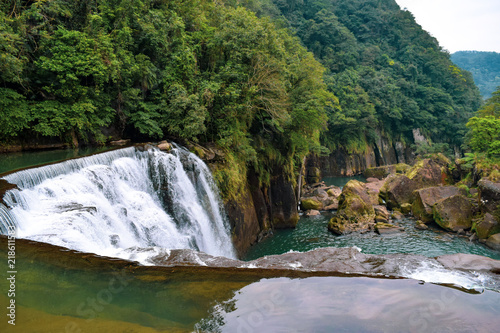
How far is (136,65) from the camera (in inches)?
533

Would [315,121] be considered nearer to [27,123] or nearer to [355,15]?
[27,123]

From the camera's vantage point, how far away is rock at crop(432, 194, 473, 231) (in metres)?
18.2

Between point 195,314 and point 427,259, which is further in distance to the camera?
point 427,259

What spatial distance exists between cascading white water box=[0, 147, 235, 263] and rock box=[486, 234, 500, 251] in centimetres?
1353

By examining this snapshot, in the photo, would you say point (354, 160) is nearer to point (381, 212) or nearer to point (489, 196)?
point (381, 212)

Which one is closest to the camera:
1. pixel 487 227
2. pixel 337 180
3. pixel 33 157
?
pixel 33 157

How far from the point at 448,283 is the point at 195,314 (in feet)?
11.8

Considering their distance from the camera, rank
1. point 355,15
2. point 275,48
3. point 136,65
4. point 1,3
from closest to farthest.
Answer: point 1,3 < point 136,65 < point 275,48 < point 355,15

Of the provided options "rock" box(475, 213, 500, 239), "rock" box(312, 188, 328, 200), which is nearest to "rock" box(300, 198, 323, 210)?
"rock" box(312, 188, 328, 200)

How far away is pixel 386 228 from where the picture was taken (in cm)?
1844

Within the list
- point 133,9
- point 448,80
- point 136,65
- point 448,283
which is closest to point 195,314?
point 448,283

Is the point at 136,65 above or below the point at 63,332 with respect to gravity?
above

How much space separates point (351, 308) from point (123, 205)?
23.8ft

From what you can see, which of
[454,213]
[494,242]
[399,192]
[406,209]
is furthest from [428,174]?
[494,242]
